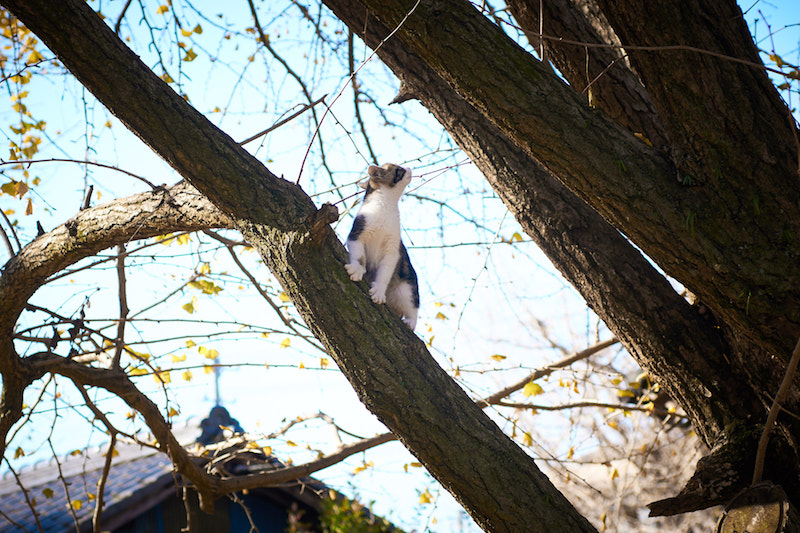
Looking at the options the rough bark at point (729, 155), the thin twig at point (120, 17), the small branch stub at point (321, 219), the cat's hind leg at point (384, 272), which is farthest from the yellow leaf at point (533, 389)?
the thin twig at point (120, 17)

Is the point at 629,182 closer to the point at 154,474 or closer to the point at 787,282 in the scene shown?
the point at 787,282

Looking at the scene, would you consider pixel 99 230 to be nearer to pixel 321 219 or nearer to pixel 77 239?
pixel 77 239

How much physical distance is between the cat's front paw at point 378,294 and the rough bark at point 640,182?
92 centimetres

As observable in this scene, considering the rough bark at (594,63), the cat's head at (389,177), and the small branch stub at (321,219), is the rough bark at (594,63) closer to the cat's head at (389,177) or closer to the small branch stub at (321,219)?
the cat's head at (389,177)

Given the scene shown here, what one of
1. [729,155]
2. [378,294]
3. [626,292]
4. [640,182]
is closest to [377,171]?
[378,294]

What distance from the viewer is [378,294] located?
8.58ft

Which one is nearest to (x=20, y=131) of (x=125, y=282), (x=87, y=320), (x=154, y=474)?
(x=125, y=282)

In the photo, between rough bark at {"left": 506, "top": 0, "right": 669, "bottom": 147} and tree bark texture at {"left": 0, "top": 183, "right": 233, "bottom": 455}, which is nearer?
tree bark texture at {"left": 0, "top": 183, "right": 233, "bottom": 455}

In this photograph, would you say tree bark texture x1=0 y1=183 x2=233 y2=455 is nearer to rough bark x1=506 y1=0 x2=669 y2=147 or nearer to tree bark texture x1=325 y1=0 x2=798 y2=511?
tree bark texture x1=325 y1=0 x2=798 y2=511

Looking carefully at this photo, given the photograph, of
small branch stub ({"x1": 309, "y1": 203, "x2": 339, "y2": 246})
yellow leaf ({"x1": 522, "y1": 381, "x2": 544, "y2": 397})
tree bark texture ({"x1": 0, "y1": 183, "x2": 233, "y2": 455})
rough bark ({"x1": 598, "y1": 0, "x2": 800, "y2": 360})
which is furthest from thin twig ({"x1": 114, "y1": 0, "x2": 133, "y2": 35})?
yellow leaf ({"x1": 522, "y1": 381, "x2": 544, "y2": 397})

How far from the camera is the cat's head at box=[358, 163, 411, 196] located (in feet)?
11.7

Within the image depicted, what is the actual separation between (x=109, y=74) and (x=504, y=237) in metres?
2.81

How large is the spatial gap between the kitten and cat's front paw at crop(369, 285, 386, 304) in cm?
7

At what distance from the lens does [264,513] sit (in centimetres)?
648
